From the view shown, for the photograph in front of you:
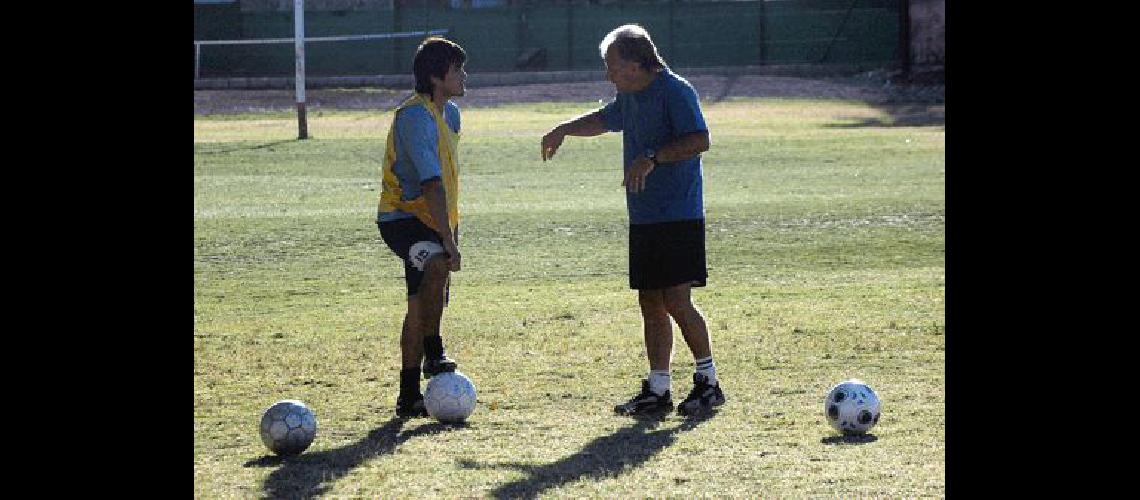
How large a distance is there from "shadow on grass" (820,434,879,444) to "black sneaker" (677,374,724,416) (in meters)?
0.90

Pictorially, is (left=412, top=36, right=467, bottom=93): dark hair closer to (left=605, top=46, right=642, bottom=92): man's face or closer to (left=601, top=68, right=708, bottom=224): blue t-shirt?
(left=605, top=46, right=642, bottom=92): man's face

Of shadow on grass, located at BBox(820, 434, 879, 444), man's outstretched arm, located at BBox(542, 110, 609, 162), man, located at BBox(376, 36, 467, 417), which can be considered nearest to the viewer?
shadow on grass, located at BBox(820, 434, 879, 444)

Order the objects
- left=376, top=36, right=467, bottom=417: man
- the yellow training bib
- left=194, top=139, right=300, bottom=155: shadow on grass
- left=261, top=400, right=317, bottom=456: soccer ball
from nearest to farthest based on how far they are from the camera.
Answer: left=261, top=400, right=317, bottom=456: soccer ball → left=376, top=36, right=467, bottom=417: man → the yellow training bib → left=194, top=139, right=300, bottom=155: shadow on grass

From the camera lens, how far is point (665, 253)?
27.4ft

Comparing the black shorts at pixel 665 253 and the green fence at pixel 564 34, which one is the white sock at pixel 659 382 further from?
the green fence at pixel 564 34

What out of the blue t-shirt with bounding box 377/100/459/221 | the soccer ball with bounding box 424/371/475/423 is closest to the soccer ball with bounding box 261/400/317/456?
the soccer ball with bounding box 424/371/475/423

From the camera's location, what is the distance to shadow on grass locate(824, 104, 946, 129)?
35456mm

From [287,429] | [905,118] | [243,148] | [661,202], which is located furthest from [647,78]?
[905,118]

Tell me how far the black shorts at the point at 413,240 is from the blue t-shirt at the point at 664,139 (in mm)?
969

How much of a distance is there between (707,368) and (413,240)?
1556 millimetres

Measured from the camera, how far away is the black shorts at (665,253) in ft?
27.4

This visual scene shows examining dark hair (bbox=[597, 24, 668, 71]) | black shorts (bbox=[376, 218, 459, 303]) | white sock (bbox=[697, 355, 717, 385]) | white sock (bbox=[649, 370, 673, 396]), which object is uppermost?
dark hair (bbox=[597, 24, 668, 71])

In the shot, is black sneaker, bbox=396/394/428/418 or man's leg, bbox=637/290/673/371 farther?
man's leg, bbox=637/290/673/371
